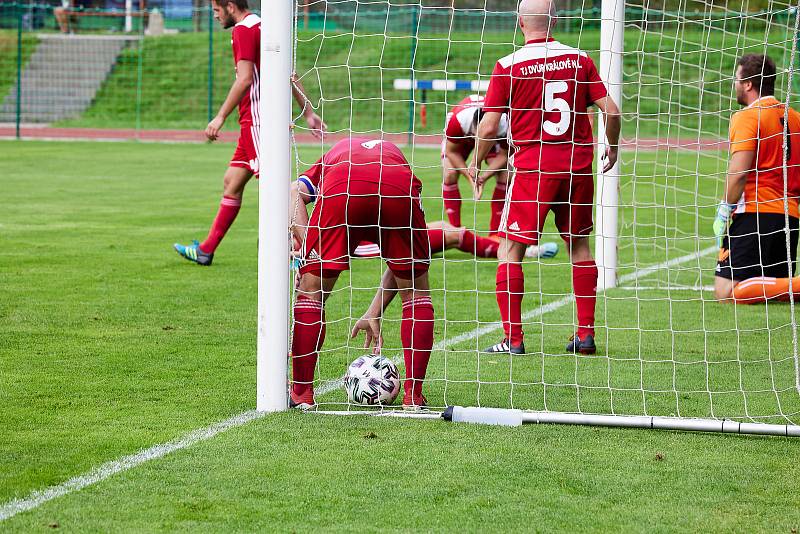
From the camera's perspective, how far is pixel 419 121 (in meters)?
28.5

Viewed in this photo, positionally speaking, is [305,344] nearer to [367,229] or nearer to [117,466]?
[367,229]

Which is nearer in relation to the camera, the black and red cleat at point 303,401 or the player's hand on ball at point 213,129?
the black and red cleat at point 303,401

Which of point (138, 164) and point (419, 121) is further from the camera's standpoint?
point (419, 121)

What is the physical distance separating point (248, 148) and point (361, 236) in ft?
14.2

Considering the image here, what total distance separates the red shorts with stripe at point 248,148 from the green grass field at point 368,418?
0.90 metres

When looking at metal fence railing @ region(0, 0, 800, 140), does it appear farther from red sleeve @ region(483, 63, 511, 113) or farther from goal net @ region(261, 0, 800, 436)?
red sleeve @ region(483, 63, 511, 113)

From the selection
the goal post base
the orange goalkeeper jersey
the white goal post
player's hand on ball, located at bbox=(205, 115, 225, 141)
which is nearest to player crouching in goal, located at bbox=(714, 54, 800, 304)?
the orange goalkeeper jersey

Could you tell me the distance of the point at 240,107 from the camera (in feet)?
32.0

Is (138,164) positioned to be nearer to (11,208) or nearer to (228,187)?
(11,208)

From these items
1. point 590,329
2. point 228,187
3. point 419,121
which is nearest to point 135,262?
point 228,187

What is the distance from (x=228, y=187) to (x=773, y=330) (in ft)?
15.3

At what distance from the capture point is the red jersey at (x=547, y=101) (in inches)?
248

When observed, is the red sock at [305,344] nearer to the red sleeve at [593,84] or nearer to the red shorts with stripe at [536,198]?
the red shorts with stripe at [536,198]

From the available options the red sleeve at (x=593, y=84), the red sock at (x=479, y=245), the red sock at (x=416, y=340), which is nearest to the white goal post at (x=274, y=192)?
the red sock at (x=416, y=340)
